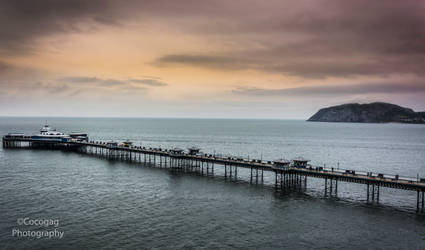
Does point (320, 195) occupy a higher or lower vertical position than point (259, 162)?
lower

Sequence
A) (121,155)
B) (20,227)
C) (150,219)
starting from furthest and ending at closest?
(121,155) → (150,219) → (20,227)

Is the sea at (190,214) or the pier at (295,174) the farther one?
the pier at (295,174)

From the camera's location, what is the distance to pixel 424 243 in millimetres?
42156

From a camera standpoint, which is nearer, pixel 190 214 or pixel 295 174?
pixel 190 214

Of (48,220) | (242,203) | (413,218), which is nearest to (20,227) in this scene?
(48,220)

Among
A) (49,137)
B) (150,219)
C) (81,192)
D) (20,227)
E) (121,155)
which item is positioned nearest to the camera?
(20,227)

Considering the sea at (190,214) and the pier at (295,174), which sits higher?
the pier at (295,174)

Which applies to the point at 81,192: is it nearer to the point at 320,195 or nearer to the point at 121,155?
the point at 320,195

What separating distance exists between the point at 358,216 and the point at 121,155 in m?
90.6

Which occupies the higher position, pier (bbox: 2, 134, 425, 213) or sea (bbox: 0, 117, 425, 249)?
pier (bbox: 2, 134, 425, 213)

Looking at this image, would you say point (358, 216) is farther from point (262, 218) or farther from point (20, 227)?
point (20, 227)

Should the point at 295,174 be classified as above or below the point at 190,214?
above

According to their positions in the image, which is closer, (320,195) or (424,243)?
(424,243)

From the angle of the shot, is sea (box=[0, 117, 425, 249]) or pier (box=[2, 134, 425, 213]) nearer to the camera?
sea (box=[0, 117, 425, 249])
